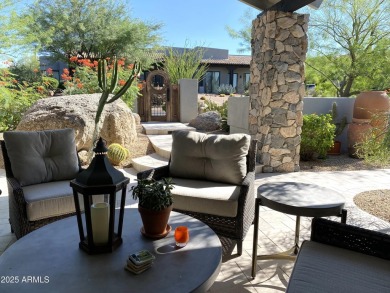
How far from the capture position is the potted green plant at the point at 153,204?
179 centimetres

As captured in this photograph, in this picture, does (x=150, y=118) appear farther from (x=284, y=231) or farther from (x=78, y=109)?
(x=284, y=231)

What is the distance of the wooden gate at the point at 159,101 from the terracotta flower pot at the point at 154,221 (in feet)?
29.0

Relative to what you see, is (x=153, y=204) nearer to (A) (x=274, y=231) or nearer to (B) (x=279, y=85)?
(A) (x=274, y=231)

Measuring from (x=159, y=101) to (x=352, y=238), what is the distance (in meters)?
9.34

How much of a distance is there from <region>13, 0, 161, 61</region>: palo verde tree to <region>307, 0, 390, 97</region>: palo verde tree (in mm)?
8221

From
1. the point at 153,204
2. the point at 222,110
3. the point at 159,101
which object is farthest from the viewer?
the point at 159,101

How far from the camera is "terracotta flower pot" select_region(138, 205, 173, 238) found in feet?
5.97

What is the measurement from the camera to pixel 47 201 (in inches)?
105

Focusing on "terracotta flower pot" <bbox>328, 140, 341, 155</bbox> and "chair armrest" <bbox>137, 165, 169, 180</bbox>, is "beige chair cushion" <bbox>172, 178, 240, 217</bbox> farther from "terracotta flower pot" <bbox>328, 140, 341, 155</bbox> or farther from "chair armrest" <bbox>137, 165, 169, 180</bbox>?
"terracotta flower pot" <bbox>328, 140, 341, 155</bbox>

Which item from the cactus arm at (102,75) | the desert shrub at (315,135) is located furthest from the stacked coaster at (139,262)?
the desert shrub at (315,135)

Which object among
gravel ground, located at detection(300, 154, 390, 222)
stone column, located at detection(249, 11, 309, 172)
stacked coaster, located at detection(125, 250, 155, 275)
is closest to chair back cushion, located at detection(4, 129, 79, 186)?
stacked coaster, located at detection(125, 250, 155, 275)

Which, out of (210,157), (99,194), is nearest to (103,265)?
(99,194)

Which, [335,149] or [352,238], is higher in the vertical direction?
[352,238]

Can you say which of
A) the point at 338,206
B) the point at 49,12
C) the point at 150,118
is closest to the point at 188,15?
the point at 49,12
